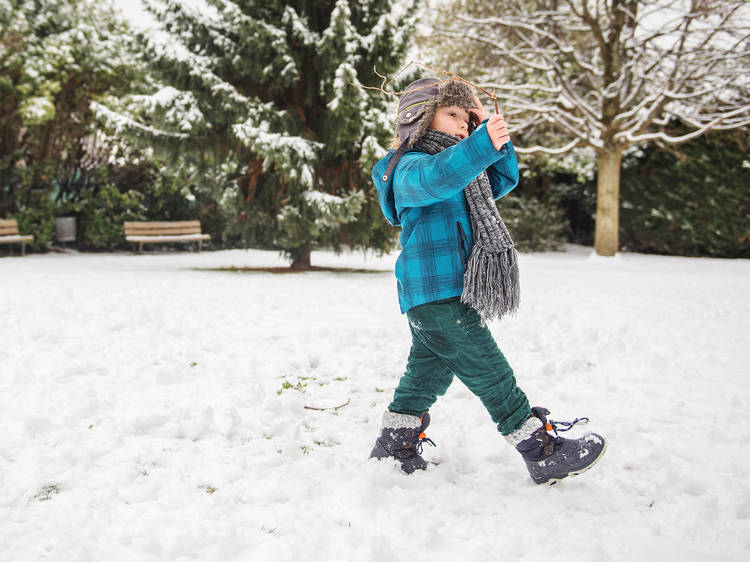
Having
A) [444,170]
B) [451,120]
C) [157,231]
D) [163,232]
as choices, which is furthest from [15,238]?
[444,170]

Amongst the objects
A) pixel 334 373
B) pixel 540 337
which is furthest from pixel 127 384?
pixel 540 337

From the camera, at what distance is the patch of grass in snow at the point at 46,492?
2131 millimetres

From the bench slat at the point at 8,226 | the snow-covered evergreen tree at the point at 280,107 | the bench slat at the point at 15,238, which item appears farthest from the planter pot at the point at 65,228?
the snow-covered evergreen tree at the point at 280,107

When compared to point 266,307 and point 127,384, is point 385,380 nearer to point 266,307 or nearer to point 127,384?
point 127,384

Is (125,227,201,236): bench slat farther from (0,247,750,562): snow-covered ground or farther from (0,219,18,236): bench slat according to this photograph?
(0,247,750,562): snow-covered ground

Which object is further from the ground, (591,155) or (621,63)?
(621,63)

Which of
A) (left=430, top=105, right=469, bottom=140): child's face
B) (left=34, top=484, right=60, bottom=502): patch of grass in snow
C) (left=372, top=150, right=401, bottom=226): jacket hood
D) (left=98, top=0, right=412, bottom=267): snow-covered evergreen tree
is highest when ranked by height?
(left=98, top=0, right=412, bottom=267): snow-covered evergreen tree

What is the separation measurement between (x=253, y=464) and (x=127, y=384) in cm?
142

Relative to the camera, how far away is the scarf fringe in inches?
83.4

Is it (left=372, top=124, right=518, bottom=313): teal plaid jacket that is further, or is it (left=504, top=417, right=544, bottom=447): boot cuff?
(left=504, top=417, right=544, bottom=447): boot cuff

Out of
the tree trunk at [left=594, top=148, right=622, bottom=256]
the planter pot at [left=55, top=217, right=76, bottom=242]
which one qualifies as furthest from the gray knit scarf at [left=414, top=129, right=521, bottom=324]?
the planter pot at [left=55, top=217, right=76, bottom=242]

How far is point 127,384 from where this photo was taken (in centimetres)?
347

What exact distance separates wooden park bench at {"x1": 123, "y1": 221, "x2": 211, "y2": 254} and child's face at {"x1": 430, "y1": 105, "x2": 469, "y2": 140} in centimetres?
1299

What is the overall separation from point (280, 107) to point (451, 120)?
8.49m
